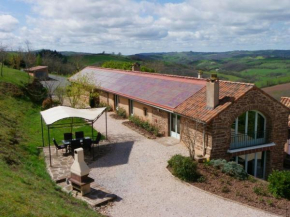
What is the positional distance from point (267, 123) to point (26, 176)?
14.2 metres

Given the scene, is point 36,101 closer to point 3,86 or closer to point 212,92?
point 3,86

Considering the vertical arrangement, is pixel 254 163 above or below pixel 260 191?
below

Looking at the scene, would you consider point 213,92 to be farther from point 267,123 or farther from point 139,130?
point 139,130

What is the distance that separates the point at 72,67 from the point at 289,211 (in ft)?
224

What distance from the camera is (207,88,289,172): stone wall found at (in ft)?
51.8

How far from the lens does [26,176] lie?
1105 centimetres

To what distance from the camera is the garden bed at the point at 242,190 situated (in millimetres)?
11266

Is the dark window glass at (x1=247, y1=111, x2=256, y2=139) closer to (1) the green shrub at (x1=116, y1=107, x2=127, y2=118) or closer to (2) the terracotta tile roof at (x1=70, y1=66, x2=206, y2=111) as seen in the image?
(2) the terracotta tile roof at (x1=70, y1=66, x2=206, y2=111)

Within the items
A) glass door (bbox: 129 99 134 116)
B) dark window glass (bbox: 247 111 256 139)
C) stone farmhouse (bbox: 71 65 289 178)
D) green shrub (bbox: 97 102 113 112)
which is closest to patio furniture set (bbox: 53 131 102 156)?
stone farmhouse (bbox: 71 65 289 178)

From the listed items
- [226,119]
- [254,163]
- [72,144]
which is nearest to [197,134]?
[226,119]

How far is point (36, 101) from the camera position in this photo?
3241 centimetres

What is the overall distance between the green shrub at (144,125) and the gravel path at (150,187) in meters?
2.52

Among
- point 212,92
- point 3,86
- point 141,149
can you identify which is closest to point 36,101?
point 3,86

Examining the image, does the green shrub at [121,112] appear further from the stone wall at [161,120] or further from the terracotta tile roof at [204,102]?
the terracotta tile roof at [204,102]
